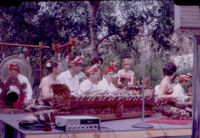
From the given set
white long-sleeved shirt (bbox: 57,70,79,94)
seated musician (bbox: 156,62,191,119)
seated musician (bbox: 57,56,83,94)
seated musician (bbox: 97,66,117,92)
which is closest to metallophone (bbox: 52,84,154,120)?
seated musician (bbox: 156,62,191,119)

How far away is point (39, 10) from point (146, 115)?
11.2ft

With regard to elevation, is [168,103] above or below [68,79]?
below

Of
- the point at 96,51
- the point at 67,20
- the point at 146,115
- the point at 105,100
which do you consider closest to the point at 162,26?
the point at 96,51

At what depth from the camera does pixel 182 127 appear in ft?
8.27

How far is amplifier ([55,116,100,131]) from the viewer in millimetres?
2141

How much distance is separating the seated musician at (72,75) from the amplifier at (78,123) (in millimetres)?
934

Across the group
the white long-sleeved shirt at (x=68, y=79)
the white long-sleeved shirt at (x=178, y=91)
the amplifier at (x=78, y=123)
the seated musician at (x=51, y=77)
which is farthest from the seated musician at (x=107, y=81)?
the amplifier at (x=78, y=123)

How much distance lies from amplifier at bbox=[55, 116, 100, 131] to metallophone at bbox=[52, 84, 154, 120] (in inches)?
13.0

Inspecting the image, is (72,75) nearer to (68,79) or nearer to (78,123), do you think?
(68,79)

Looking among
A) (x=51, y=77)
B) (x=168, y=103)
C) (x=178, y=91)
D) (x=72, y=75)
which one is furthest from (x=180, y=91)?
(x=51, y=77)

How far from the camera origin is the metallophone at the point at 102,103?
8.45 feet

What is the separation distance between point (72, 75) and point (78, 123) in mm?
1179

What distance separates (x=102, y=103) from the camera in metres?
2.83

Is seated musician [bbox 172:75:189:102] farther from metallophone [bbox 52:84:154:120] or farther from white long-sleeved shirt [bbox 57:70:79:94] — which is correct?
white long-sleeved shirt [bbox 57:70:79:94]
